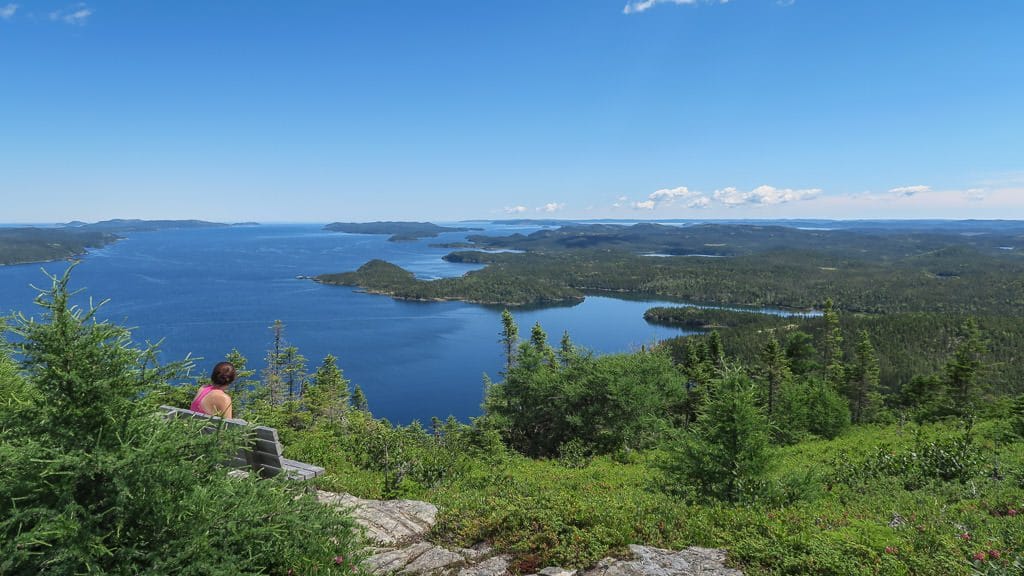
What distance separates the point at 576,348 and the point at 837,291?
192 m

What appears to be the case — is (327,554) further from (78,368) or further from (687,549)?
(687,549)

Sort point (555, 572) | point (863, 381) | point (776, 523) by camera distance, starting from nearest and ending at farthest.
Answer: point (555, 572), point (776, 523), point (863, 381)

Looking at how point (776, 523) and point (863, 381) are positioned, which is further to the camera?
point (863, 381)

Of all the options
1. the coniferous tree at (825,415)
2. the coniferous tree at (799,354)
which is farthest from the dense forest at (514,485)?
the coniferous tree at (799,354)

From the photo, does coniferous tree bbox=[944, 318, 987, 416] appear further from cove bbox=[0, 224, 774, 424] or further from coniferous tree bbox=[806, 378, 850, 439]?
cove bbox=[0, 224, 774, 424]

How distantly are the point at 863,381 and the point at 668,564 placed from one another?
1829 inches

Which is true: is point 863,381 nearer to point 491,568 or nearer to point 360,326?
point 491,568

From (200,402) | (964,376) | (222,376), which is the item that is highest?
(222,376)

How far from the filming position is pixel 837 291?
18175 centimetres

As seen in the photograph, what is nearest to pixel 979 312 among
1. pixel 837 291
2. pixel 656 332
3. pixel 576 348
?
pixel 837 291

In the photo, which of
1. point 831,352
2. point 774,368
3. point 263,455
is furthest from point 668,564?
point 831,352

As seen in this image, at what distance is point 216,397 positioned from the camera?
630cm

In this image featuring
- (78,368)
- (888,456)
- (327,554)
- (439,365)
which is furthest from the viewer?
(439,365)

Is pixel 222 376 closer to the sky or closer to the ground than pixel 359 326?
closer to the sky
